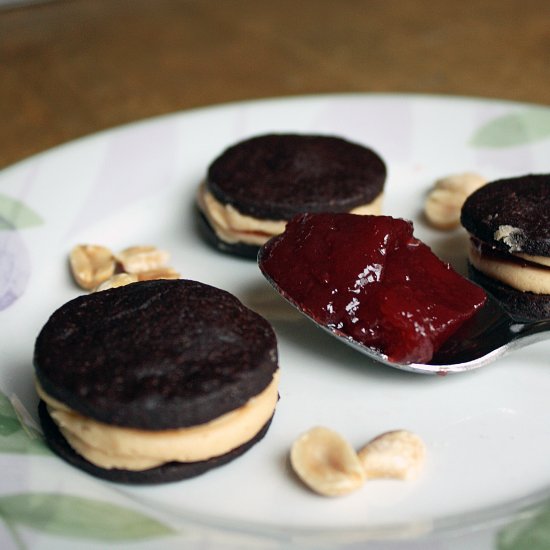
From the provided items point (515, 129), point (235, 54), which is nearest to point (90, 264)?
point (515, 129)

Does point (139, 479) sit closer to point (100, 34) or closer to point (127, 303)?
point (127, 303)

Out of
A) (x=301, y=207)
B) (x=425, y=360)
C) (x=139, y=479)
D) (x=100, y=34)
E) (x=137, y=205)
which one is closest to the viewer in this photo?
(x=139, y=479)

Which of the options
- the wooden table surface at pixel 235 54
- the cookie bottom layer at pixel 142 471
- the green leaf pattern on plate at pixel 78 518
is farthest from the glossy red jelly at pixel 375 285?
the wooden table surface at pixel 235 54

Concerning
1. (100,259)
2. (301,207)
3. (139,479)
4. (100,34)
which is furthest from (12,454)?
(100,34)

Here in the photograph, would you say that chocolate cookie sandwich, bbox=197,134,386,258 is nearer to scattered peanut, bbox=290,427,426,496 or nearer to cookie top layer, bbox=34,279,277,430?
cookie top layer, bbox=34,279,277,430

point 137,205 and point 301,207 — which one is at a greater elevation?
point 301,207

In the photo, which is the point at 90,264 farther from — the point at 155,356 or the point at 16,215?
the point at 155,356

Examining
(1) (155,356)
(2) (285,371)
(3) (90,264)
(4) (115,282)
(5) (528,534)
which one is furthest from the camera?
(3) (90,264)
